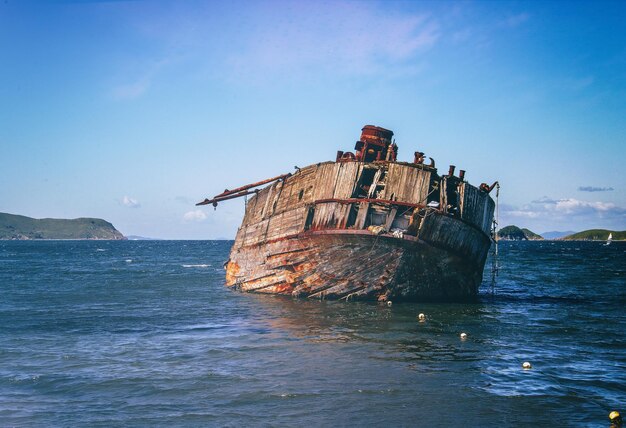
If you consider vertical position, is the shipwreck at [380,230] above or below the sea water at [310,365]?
above

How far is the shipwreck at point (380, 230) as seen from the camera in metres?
19.5

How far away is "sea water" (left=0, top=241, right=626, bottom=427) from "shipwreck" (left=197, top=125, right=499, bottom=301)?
3.16 feet

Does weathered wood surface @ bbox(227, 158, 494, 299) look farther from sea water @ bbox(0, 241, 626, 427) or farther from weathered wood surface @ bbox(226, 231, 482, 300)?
sea water @ bbox(0, 241, 626, 427)

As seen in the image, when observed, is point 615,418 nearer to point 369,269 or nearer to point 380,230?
point 380,230

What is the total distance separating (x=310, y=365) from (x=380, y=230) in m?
7.94

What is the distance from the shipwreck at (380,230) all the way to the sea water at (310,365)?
96 centimetres

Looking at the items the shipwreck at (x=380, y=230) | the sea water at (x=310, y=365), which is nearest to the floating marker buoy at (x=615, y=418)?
the sea water at (x=310, y=365)

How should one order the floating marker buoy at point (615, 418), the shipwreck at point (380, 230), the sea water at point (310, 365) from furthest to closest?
the shipwreck at point (380, 230), the sea water at point (310, 365), the floating marker buoy at point (615, 418)

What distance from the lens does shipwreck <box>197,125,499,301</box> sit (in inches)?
768

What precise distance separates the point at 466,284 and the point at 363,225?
6.00 metres

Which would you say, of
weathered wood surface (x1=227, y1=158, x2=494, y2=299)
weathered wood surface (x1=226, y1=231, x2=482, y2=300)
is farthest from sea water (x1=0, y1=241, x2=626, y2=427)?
weathered wood surface (x1=227, y1=158, x2=494, y2=299)

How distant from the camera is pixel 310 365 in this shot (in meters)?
12.2

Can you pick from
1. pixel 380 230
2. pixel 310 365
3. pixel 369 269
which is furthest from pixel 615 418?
pixel 369 269

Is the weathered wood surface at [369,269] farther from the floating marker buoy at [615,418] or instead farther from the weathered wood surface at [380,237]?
the floating marker buoy at [615,418]
